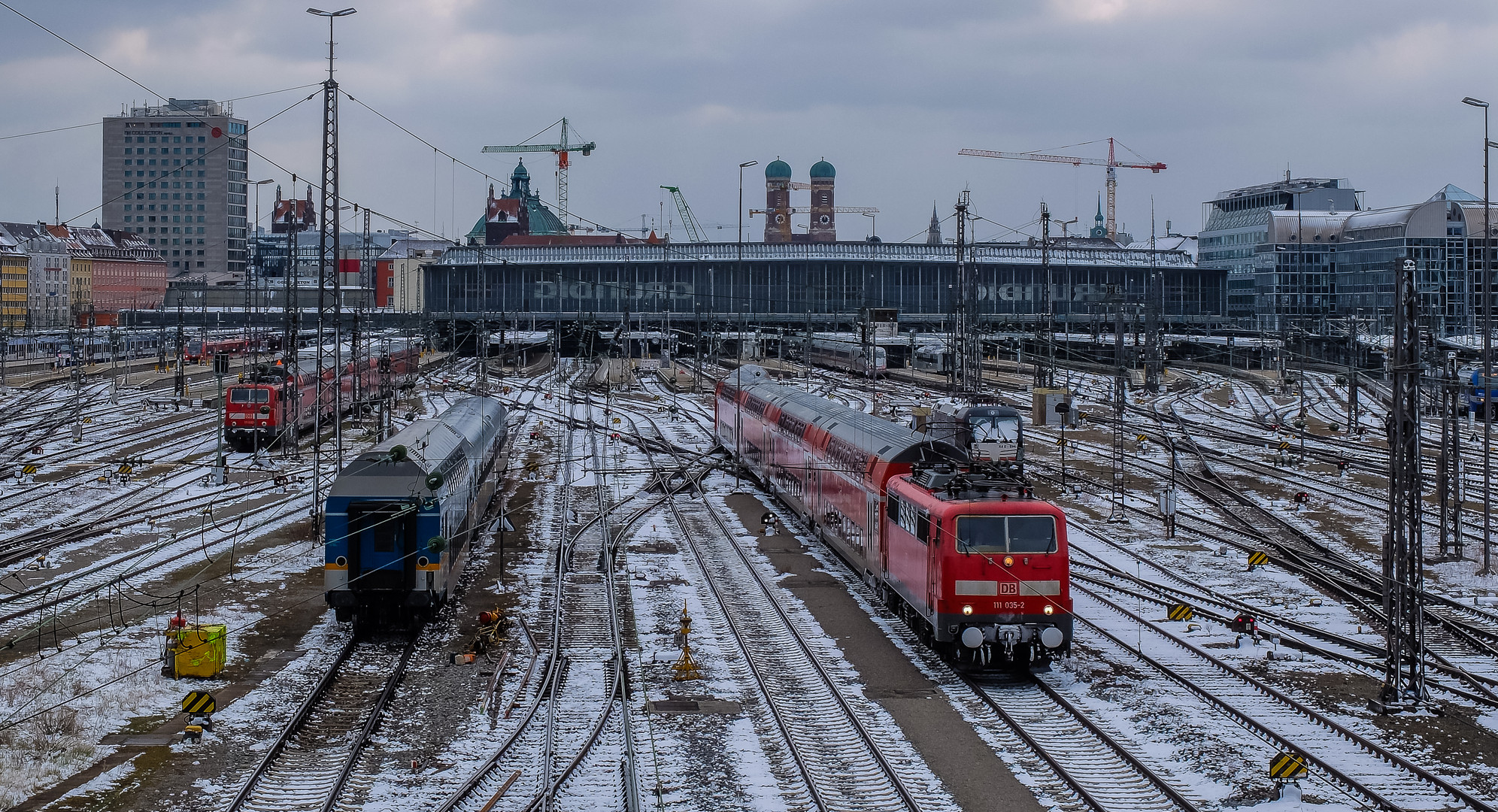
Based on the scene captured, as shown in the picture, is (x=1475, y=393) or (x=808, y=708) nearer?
(x=808, y=708)

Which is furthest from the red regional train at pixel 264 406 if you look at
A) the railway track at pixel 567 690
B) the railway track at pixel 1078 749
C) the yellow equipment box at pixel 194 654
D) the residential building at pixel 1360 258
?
the residential building at pixel 1360 258

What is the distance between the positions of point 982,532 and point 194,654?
1206 cm

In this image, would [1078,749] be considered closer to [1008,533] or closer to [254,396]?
[1008,533]

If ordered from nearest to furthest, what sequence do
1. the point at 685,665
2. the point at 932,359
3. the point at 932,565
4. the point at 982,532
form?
the point at 982,532
the point at 685,665
the point at 932,565
the point at 932,359

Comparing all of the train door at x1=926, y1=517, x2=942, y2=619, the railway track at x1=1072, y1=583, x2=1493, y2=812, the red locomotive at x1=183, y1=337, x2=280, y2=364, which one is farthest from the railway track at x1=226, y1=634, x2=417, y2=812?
the red locomotive at x1=183, y1=337, x2=280, y2=364

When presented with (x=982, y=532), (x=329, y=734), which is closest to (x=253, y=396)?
(x=329, y=734)

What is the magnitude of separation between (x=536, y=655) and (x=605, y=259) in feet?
411

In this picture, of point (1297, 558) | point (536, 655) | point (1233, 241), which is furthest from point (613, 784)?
point (1233, 241)

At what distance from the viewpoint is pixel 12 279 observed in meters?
166

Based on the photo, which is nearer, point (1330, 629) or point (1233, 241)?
point (1330, 629)

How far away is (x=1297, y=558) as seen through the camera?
33812 mm

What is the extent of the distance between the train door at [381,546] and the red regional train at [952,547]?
853 cm

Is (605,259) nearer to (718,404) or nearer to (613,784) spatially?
(718,404)

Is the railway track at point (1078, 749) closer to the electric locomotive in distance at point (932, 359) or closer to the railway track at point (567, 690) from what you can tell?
the railway track at point (567, 690)
